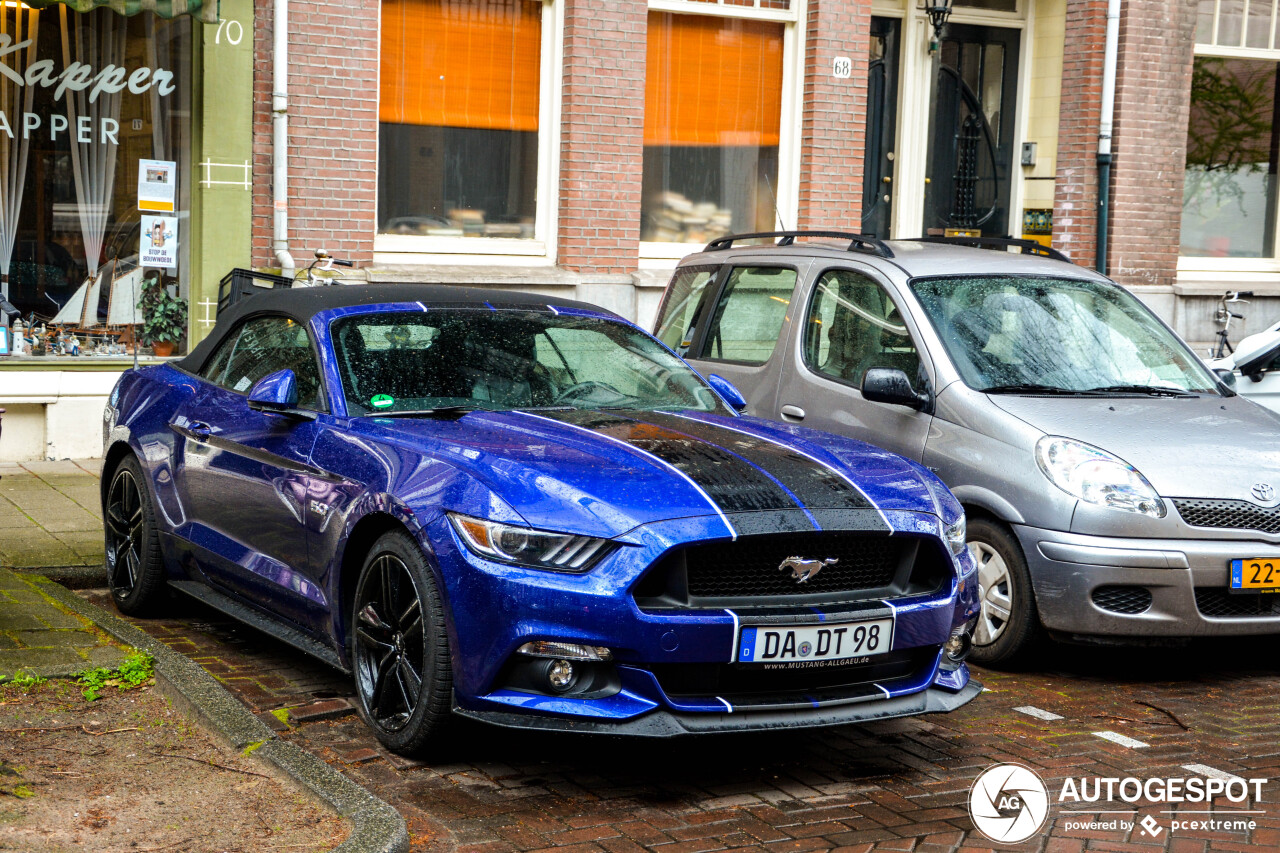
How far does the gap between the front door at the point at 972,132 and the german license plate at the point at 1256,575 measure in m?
9.08

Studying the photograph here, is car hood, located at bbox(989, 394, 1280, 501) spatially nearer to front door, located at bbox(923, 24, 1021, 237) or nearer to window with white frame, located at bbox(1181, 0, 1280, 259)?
front door, located at bbox(923, 24, 1021, 237)

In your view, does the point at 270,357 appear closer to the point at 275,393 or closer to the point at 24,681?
the point at 275,393

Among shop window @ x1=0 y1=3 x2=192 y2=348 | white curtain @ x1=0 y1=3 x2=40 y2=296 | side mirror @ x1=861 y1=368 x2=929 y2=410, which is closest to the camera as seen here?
side mirror @ x1=861 y1=368 x2=929 y2=410

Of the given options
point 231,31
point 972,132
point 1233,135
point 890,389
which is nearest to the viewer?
point 890,389

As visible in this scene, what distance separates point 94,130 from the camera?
11.3 meters

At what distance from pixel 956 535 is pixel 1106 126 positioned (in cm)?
1034

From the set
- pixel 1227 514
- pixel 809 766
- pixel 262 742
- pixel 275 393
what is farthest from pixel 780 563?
pixel 1227 514

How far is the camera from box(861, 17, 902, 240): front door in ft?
47.2

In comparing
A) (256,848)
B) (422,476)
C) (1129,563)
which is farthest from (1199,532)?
(256,848)

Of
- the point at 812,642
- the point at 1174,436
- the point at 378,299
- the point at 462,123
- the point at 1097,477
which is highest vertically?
the point at 462,123

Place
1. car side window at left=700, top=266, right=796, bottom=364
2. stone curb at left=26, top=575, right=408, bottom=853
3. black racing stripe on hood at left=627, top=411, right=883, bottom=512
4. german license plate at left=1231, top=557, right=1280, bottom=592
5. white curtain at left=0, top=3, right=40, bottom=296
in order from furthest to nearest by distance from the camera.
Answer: white curtain at left=0, top=3, right=40, bottom=296
car side window at left=700, top=266, right=796, bottom=364
german license plate at left=1231, top=557, right=1280, bottom=592
black racing stripe on hood at left=627, top=411, right=883, bottom=512
stone curb at left=26, top=575, right=408, bottom=853

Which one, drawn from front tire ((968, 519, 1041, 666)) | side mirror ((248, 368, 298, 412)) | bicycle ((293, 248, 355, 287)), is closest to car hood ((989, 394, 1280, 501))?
front tire ((968, 519, 1041, 666))

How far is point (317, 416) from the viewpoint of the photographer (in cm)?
553

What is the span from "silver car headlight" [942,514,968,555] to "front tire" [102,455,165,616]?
345 centimetres
